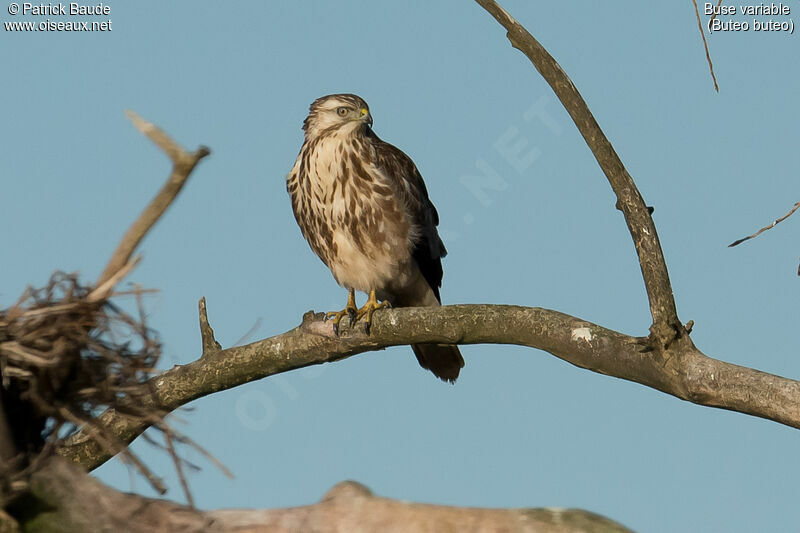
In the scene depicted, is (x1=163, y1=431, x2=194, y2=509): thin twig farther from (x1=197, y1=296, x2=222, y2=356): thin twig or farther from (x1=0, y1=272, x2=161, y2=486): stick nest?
(x1=197, y1=296, x2=222, y2=356): thin twig

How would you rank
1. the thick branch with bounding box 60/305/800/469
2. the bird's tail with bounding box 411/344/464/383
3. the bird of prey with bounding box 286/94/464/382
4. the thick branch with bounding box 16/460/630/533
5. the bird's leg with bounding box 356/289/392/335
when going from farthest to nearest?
the bird's tail with bounding box 411/344/464/383, the bird of prey with bounding box 286/94/464/382, the bird's leg with bounding box 356/289/392/335, the thick branch with bounding box 60/305/800/469, the thick branch with bounding box 16/460/630/533

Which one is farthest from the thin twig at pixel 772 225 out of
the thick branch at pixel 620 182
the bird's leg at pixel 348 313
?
the bird's leg at pixel 348 313

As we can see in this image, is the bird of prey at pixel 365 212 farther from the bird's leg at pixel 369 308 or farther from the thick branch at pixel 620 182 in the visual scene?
the thick branch at pixel 620 182

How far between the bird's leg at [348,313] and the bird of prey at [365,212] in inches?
0.8

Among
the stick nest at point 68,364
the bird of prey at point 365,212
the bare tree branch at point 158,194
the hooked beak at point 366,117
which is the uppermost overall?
the hooked beak at point 366,117

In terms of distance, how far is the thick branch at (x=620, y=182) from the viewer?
195 inches

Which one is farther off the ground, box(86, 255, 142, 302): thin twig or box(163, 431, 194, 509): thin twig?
box(86, 255, 142, 302): thin twig

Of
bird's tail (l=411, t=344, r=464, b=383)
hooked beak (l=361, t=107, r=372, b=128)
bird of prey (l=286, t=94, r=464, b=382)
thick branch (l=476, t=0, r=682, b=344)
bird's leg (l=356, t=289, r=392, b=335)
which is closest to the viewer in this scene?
thick branch (l=476, t=0, r=682, b=344)

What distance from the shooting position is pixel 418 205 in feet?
24.2

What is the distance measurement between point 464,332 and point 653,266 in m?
1.03

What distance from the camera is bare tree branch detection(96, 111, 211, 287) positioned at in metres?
3.65

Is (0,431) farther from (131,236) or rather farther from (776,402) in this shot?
(776,402)

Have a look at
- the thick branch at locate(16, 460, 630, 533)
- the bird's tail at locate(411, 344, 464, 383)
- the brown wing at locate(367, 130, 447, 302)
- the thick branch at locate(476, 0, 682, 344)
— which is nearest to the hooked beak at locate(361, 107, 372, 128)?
the brown wing at locate(367, 130, 447, 302)

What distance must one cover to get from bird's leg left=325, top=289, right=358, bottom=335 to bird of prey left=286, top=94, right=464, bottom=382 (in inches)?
0.8
